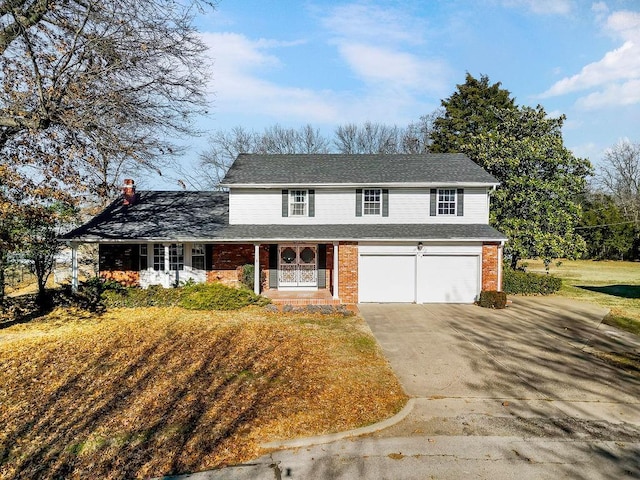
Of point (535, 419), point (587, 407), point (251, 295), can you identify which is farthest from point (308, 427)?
point (251, 295)

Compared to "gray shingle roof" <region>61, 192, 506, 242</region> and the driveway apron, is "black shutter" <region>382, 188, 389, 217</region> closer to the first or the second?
"gray shingle roof" <region>61, 192, 506, 242</region>

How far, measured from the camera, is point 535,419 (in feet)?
21.5

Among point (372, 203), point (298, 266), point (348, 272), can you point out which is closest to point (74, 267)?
point (298, 266)

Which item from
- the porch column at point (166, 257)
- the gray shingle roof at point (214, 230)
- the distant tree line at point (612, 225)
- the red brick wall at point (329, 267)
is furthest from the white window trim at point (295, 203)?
the distant tree line at point (612, 225)

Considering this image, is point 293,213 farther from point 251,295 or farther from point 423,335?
point 423,335

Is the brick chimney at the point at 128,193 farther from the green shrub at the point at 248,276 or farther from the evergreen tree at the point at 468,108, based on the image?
the evergreen tree at the point at 468,108

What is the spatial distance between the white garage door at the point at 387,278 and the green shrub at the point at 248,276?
4.71m

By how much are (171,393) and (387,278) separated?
1058 centimetres

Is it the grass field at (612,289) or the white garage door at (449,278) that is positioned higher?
the white garage door at (449,278)

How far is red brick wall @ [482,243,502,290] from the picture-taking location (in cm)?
1622

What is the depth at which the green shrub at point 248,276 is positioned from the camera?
648 inches

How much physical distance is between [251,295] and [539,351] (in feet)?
33.0

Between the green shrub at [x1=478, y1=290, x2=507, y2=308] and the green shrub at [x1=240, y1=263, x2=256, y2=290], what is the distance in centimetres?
985

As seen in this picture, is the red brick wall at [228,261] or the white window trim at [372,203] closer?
the white window trim at [372,203]
